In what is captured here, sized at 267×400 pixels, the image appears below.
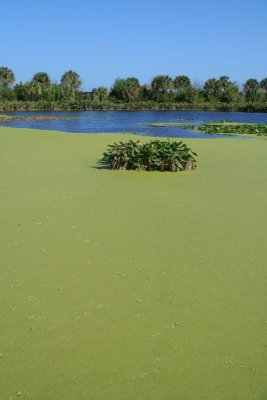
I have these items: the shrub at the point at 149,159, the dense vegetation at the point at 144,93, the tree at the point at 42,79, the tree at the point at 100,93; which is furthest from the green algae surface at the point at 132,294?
the tree at the point at 100,93

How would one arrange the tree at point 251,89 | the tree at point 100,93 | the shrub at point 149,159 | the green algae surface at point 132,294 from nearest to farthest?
the green algae surface at point 132,294 → the shrub at point 149,159 → the tree at point 100,93 → the tree at point 251,89

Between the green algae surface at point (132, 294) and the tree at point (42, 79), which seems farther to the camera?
the tree at point (42, 79)

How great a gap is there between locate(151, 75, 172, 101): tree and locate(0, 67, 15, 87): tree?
18.0 metres

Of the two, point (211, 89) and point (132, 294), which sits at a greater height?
point (211, 89)

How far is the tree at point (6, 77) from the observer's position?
5766cm

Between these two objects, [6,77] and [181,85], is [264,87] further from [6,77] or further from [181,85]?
[6,77]

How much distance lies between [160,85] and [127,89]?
4.71 m

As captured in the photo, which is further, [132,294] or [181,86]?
[181,86]

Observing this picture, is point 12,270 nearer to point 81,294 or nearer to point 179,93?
point 81,294

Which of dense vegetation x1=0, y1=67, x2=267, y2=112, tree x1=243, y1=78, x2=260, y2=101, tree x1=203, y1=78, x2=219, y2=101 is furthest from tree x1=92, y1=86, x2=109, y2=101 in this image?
tree x1=243, y1=78, x2=260, y2=101

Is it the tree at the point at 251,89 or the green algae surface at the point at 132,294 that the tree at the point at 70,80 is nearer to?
the tree at the point at 251,89

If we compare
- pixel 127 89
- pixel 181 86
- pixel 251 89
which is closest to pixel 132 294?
pixel 127 89

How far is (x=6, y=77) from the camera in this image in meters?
57.8

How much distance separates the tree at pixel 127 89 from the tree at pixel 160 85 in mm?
2142
